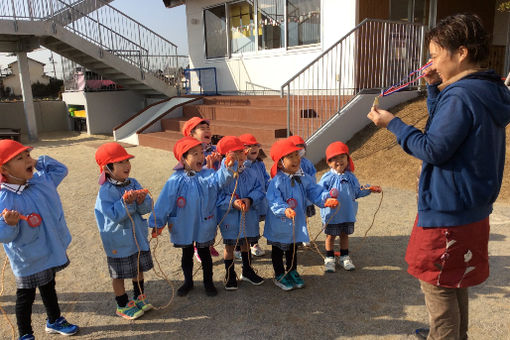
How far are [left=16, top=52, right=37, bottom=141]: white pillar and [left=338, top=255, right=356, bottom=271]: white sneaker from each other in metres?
12.6

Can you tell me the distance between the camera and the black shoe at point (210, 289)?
10.8 feet

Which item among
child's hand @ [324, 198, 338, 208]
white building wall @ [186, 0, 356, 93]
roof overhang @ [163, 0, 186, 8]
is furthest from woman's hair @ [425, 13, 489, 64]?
roof overhang @ [163, 0, 186, 8]

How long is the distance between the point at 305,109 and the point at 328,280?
18.3ft

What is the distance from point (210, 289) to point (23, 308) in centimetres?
140

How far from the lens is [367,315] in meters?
2.93

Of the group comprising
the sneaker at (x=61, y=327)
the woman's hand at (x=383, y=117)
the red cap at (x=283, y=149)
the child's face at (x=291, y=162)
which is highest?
the woman's hand at (x=383, y=117)

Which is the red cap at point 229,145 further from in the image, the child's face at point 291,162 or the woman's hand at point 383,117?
the woman's hand at point 383,117

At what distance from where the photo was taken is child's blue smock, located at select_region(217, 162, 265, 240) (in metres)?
3.39

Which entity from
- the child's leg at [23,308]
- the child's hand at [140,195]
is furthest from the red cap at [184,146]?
the child's leg at [23,308]

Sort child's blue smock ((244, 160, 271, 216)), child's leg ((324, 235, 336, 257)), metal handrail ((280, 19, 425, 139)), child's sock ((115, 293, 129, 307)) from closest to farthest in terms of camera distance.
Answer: child's sock ((115, 293, 129, 307)) < child's blue smock ((244, 160, 271, 216)) < child's leg ((324, 235, 336, 257)) < metal handrail ((280, 19, 425, 139))

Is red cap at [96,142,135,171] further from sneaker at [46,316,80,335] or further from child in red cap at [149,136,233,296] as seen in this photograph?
sneaker at [46,316,80,335]

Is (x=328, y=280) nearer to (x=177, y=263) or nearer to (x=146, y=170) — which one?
(x=177, y=263)

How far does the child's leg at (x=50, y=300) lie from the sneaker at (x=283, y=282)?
5.83 ft

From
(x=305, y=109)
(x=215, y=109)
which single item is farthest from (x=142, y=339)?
(x=215, y=109)
